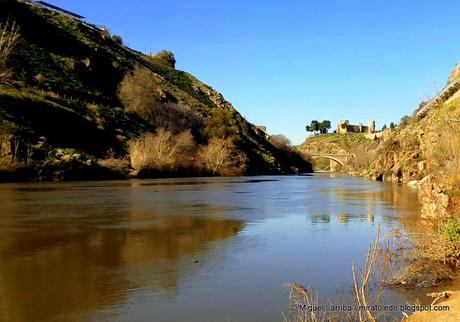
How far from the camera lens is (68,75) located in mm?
97625

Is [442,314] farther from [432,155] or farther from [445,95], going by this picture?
[445,95]

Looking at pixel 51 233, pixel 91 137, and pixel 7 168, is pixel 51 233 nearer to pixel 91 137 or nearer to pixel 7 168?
pixel 7 168

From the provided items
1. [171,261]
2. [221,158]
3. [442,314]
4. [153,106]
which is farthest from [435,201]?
[153,106]

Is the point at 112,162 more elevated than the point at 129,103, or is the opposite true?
the point at 129,103

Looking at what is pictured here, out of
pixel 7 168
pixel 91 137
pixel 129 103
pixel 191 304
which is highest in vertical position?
pixel 129 103

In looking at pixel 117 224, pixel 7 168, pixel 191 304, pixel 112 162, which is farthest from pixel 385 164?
pixel 191 304

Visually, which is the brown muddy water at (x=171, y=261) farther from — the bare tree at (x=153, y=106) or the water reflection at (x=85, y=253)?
the bare tree at (x=153, y=106)

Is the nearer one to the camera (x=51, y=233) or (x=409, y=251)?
(x=409, y=251)

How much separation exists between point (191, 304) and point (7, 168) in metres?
54.4

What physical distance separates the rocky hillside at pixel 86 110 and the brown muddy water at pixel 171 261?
4204 centimetres

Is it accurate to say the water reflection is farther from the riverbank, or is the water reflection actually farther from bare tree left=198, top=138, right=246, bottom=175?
bare tree left=198, top=138, right=246, bottom=175

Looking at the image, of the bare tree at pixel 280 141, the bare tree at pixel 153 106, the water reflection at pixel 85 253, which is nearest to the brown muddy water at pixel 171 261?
the water reflection at pixel 85 253

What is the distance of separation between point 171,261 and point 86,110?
78.2 meters

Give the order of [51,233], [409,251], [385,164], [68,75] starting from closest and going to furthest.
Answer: [409,251] < [51,233] < [385,164] < [68,75]
